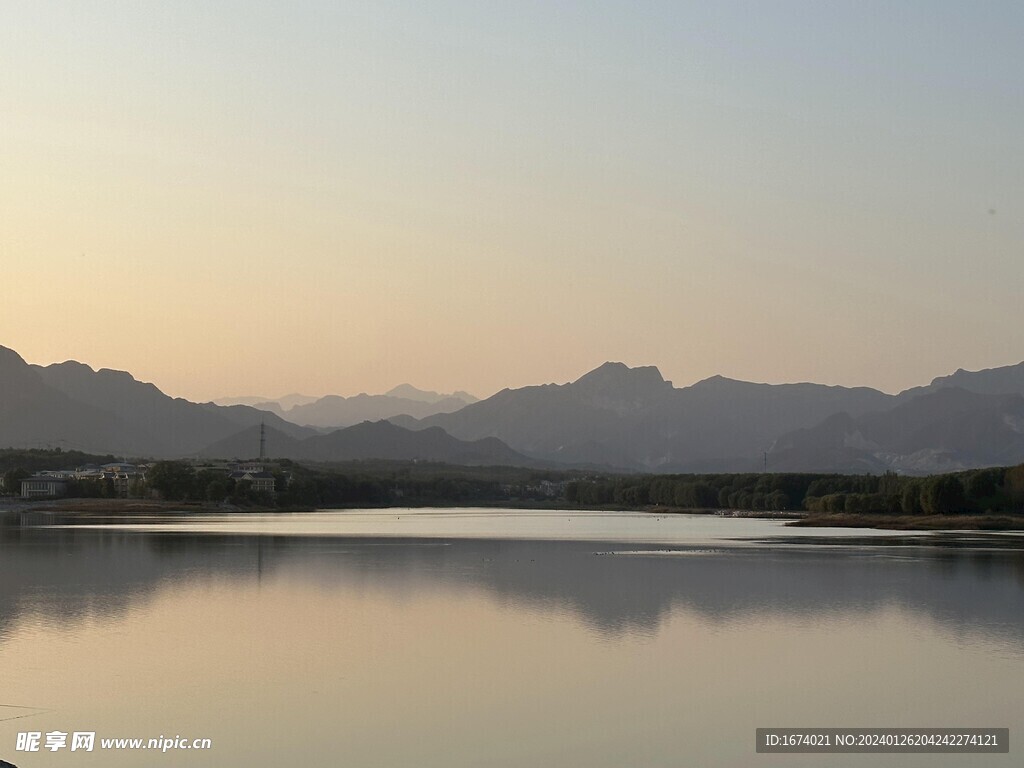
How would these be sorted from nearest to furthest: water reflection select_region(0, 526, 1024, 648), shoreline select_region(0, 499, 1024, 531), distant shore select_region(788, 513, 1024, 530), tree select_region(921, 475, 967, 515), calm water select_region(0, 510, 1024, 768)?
calm water select_region(0, 510, 1024, 768) → water reflection select_region(0, 526, 1024, 648) → distant shore select_region(788, 513, 1024, 530) → shoreline select_region(0, 499, 1024, 531) → tree select_region(921, 475, 967, 515)

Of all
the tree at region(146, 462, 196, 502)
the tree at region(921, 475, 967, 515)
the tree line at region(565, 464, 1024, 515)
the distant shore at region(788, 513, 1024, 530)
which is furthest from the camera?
the tree at region(146, 462, 196, 502)

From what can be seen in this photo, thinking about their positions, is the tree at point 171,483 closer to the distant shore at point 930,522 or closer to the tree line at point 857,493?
the tree line at point 857,493

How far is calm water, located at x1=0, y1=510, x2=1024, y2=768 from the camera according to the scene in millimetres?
21375

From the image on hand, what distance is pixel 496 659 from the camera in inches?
1170

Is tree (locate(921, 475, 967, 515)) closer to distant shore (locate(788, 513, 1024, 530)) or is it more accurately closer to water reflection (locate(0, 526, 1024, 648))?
distant shore (locate(788, 513, 1024, 530))

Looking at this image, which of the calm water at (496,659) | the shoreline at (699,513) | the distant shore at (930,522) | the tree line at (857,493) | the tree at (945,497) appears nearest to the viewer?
the calm water at (496,659)

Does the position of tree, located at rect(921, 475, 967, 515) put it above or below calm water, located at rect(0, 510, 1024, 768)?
above

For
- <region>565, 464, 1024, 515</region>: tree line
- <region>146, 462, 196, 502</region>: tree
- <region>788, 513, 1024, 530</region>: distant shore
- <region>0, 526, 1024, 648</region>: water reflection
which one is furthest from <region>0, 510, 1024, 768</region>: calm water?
<region>146, 462, 196, 502</region>: tree

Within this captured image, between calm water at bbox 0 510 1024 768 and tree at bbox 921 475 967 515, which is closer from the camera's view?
calm water at bbox 0 510 1024 768

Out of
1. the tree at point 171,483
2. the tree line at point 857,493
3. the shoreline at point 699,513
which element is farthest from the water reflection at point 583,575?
the tree at point 171,483

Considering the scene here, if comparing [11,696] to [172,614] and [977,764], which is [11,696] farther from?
[977,764]

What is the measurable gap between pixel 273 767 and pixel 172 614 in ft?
61.4

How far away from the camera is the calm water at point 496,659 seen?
70.1 feet

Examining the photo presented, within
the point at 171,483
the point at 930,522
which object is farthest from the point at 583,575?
the point at 171,483
